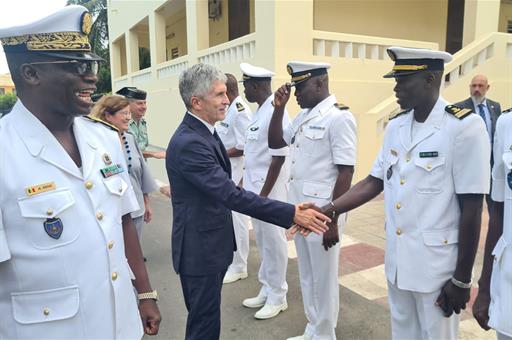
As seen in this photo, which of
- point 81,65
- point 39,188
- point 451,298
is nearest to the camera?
point 39,188

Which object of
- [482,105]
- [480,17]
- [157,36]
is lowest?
[482,105]

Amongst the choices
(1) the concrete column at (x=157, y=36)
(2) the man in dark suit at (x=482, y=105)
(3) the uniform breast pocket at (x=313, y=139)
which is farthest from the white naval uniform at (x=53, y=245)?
(1) the concrete column at (x=157, y=36)

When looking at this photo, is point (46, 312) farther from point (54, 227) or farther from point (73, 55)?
point (73, 55)

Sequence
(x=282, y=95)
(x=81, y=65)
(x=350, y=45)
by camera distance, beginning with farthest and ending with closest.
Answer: (x=350, y=45), (x=282, y=95), (x=81, y=65)

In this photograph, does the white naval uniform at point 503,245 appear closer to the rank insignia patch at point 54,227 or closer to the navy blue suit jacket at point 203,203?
the navy blue suit jacket at point 203,203

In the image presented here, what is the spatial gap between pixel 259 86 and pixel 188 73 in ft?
5.43

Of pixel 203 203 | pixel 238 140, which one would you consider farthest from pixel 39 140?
pixel 238 140

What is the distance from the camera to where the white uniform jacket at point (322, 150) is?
9.58 feet

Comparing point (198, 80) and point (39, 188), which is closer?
point (39, 188)

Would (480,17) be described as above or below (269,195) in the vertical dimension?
above

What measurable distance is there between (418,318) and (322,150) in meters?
1.26

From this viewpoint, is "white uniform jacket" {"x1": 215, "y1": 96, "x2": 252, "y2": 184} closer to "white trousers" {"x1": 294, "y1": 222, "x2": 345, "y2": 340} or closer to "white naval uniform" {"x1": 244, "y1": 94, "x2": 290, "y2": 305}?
"white naval uniform" {"x1": 244, "y1": 94, "x2": 290, "y2": 305}

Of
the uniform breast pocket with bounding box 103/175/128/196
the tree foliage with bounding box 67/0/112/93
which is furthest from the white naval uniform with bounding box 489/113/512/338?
the tree foliage with bounding box 67/0/112/93

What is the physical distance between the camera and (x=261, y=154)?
392cm
